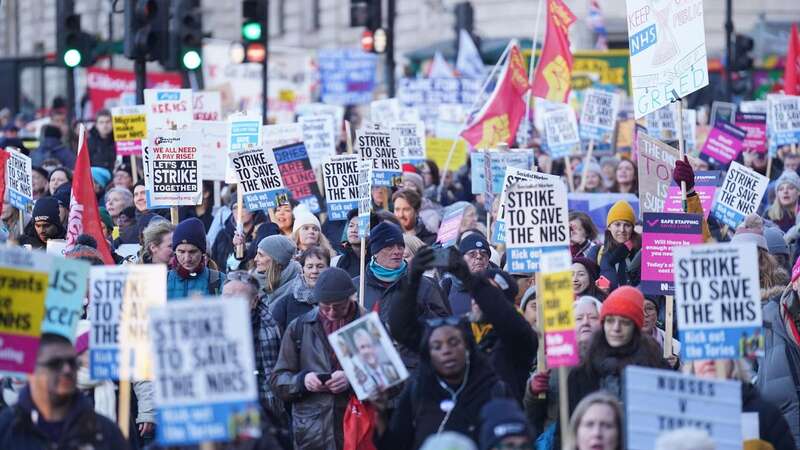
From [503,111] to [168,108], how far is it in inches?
147

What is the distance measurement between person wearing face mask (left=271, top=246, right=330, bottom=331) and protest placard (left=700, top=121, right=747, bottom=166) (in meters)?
7.94

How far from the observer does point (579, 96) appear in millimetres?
29922

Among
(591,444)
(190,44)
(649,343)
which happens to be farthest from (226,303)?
(190,44)

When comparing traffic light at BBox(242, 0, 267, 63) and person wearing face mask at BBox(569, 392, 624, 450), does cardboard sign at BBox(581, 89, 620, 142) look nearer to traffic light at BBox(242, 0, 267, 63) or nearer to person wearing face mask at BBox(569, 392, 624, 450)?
traffic light at BBox(242, 0, 267, 63)

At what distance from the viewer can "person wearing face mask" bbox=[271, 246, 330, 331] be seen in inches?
429

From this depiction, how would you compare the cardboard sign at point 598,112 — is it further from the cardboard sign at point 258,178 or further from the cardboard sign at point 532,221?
the cardboard sign at point 532,221

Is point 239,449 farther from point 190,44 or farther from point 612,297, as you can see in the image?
point 190,44

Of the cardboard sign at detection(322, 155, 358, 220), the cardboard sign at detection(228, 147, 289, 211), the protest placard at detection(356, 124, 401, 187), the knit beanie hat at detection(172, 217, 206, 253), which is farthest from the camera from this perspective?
the protest placard at detection(356, 124, 401, 187)

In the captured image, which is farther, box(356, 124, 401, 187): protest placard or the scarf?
box(356, 124, 401, 187): protest placard

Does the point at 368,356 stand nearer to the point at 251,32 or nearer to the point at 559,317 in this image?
the point at 559,317

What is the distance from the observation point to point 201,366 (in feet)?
22.6

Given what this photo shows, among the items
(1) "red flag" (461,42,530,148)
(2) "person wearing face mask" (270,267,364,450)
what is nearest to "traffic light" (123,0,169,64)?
(1) "red flag" (461,42,530,148)

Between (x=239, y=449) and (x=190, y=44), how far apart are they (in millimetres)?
11328

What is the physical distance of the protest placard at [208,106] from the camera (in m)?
19.3
